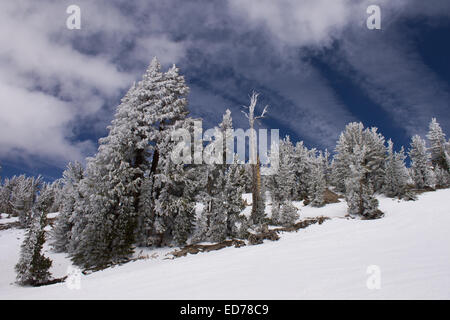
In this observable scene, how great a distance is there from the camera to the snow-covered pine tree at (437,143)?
4261 centimetres

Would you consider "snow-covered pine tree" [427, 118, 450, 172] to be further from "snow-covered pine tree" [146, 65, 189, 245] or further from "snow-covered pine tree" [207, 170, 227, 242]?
"snow-covered pine tree" [146, 65, 189, 245]

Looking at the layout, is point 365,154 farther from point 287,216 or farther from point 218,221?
point 218,221

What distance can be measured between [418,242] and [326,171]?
5261 cm

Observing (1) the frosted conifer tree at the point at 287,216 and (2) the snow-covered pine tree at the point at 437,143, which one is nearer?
(1) the frosted conifer tree at the point at 287,216

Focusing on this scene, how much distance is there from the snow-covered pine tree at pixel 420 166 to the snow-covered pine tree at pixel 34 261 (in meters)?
43.9

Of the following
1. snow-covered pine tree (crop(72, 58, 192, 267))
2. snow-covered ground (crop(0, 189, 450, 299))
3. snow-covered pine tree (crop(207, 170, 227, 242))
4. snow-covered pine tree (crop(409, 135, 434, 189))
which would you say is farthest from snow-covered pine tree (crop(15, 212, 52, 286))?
snow-covered pine tree (crop(409, 135, 434, 189))

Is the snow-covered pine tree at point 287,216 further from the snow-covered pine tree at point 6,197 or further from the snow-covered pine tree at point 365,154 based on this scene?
the snow-covered pine tree at point 6,197

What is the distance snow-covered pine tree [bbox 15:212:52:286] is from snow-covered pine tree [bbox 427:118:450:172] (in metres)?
60.1

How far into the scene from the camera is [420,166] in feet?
110

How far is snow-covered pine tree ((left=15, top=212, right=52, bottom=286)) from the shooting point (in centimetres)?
970

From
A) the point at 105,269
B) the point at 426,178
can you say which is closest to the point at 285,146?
the point at 426,178

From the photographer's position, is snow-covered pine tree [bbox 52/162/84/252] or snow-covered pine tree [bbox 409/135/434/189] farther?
snow-covered pine tree [bbox 409/135/434/189]

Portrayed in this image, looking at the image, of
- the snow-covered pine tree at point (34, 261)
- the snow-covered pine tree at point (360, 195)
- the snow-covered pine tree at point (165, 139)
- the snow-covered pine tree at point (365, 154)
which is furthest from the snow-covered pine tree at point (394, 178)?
the snow-covered pine tree at point (34, 261)
